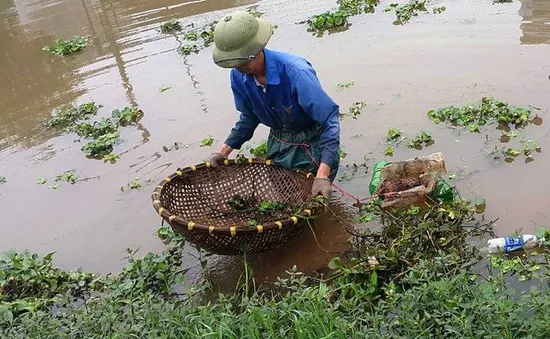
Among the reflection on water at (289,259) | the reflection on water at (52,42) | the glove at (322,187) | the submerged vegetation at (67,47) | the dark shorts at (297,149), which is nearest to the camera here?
the glove at (322,187)

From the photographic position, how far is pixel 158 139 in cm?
673

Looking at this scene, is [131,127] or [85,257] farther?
[131,127]

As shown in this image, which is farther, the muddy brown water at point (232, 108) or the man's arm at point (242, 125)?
the muddy brown water at point (232, 108)

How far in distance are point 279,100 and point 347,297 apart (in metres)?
1.57

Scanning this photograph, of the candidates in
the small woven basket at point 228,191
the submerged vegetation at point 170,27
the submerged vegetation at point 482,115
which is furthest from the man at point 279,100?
the submerged vegetation at point 170,27

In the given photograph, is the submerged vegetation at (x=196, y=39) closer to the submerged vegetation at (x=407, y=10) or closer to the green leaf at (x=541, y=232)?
the submerged vegetation at (x=407, y=10)

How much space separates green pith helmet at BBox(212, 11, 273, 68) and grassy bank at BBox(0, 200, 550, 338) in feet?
4.81

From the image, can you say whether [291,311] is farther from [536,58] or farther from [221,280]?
[536,58]

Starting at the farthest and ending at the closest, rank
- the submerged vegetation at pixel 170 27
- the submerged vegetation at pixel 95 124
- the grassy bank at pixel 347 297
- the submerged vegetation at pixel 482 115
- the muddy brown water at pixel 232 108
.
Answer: the submerged vegetation at pixel 170 27, the submerged vegetation at pixel 95 124, the submerged vegetation at pixel 482 115, the muddy brown water at pixel 232 108, the grassy bank at pixel 347 297

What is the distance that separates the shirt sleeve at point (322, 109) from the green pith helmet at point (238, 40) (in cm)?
43

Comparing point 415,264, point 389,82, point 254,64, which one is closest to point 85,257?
point 254,64

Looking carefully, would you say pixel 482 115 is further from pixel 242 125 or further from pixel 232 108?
pixel 232 108

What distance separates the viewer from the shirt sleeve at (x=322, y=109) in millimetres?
4223

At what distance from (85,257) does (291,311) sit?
8.33 feet
